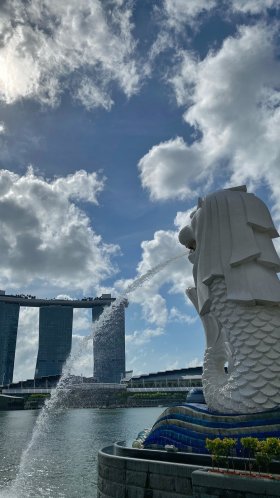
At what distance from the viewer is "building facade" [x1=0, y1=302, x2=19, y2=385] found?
164625 mm

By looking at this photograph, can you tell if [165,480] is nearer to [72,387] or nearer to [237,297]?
[237,297]

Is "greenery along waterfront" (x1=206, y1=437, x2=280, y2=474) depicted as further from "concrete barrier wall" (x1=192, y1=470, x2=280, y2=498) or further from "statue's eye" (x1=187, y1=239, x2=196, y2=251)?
"statue's eye" (x1=187, y1=239, x2=196, y2=251)

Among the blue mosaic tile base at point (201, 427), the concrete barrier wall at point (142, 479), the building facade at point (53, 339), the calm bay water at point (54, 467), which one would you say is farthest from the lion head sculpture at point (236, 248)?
the building facade at point (53, 339)

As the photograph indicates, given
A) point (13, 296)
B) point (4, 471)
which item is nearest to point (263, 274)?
point (4, 471)

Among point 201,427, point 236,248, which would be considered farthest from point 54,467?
point 236,248

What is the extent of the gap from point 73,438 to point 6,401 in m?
81.0

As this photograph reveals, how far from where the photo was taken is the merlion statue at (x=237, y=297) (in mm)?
16812

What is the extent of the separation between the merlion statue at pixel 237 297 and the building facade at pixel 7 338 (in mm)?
155571

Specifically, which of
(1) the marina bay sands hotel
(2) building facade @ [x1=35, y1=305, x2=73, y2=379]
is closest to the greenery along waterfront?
(1) the marina bay sands hotel

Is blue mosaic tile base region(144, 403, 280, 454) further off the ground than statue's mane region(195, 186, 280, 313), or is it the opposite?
statue's mane region(195, 186, 280, 313)

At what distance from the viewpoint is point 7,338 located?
165 m

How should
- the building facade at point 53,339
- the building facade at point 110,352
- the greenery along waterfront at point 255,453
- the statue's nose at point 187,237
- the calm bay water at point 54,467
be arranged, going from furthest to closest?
1. the building facade at point 110,352
2. the building facade at point 53,339
3. the statue's nose at point 187,237
4. the calm bay water at point 54,467
5. the greenery along waterfront at point 255,453

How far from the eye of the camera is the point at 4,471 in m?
22.7

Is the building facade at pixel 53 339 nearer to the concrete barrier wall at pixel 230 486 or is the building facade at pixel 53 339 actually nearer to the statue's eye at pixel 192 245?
the statue's eye at pixel 192 245
